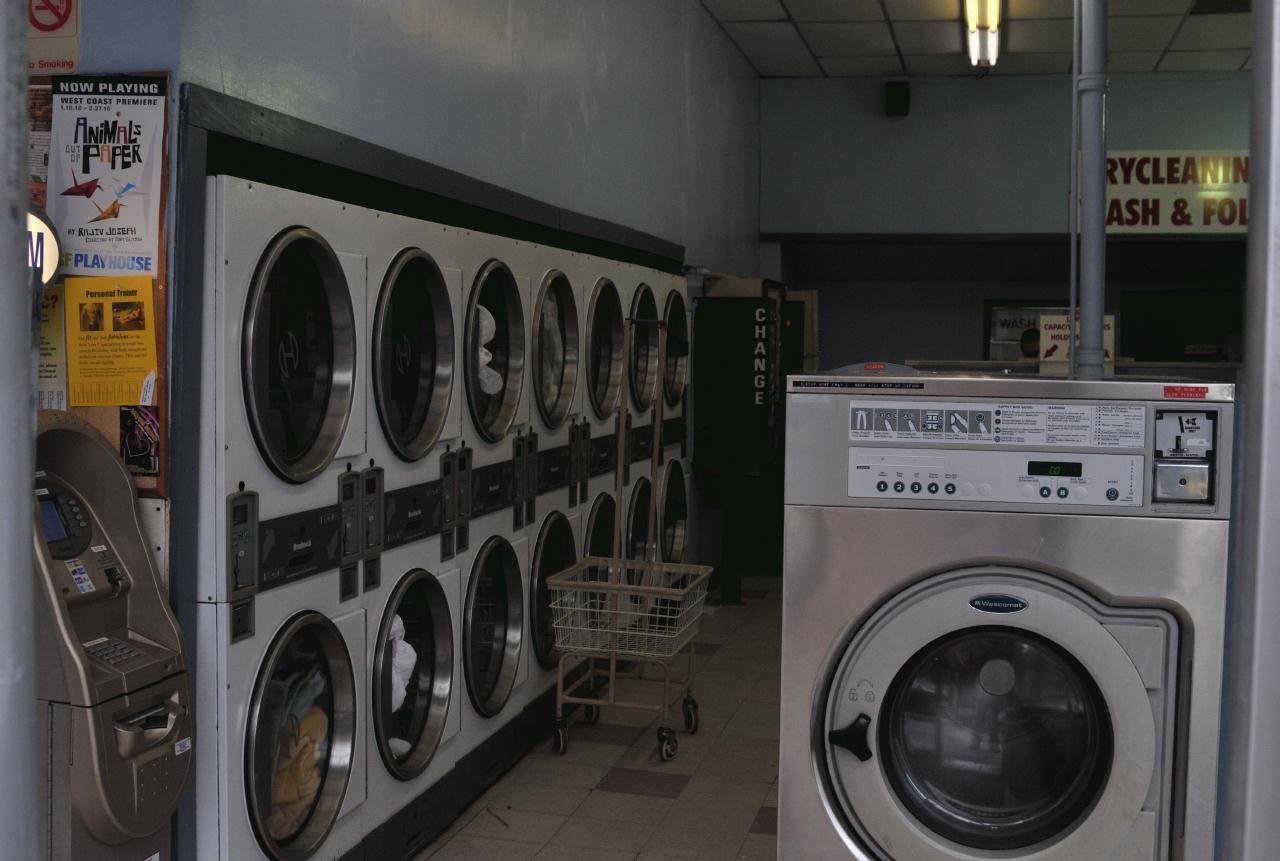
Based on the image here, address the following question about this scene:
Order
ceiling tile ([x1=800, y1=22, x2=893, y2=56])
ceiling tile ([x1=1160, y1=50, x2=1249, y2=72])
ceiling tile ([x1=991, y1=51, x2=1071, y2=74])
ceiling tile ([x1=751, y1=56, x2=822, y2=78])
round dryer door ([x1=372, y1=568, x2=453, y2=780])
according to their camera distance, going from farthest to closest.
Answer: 1. ceiling tile ([x1=751, y1=56, x2=822, y2=78])
2. ceiling tile ([x1=991, y1=51, x2=1071, y2=74])
3. ceiling tile ([x1=1160, y1=50, x2=1249, y2=72])
4. ceiling tile ([x1=800, y1=22, x2=893, y2=56])
5. round dryer door ([x1=372, y1=568, x2=453, y2=780])

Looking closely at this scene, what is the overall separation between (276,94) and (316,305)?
570 millimetres

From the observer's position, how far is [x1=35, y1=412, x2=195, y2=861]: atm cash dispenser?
2.42 m

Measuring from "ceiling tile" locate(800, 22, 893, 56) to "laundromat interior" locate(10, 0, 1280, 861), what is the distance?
301 cm

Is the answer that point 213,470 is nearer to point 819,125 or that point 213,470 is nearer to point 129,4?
point 129,4

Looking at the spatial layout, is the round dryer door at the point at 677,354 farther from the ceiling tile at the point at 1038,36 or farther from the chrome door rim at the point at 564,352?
the ceiling tile at the point at 1038,36

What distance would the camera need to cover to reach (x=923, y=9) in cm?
770

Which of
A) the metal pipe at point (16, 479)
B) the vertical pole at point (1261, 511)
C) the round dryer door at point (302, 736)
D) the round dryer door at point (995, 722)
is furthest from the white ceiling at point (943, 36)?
the metal pipe at point (16, 479)

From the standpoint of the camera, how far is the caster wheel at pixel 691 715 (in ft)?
16.7

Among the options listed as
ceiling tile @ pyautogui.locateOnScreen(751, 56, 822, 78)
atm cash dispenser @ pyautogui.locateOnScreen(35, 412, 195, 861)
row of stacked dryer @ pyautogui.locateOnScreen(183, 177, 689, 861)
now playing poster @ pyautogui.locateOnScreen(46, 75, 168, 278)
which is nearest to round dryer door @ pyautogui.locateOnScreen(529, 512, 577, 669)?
row of stacked dryer @ pyautogui.locateOnScreen(183, 177, 689, 861)

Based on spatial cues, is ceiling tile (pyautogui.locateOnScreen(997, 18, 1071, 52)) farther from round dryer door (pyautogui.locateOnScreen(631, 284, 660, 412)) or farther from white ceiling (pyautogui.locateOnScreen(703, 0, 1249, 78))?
round dryer door (pyautogui.locateOnScreen(631, 284, 660, 412))

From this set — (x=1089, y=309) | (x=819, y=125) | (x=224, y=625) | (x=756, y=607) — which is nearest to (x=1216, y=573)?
(x=1089, y=309)

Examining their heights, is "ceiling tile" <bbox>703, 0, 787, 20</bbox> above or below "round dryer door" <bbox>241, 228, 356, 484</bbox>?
above

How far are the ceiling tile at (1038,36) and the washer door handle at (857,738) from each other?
6.44 metres

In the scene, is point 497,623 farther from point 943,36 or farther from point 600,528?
point 943,36
